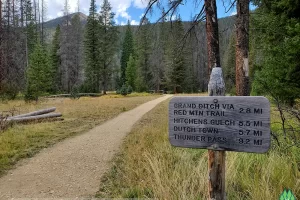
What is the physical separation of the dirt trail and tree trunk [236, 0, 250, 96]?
3.89 m

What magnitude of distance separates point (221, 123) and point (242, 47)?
5.21 m

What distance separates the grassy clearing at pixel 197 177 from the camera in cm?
318

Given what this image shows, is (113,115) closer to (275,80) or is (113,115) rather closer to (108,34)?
(275,80)

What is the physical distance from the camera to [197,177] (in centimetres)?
362

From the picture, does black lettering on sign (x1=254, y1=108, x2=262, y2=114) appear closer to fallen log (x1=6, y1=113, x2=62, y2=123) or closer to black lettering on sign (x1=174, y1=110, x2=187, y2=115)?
black lettering on sign (x1=174, y1=110, x2=187, y2=115)

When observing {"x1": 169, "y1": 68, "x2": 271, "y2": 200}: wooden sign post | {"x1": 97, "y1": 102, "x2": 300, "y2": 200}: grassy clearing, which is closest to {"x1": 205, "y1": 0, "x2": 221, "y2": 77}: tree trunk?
{"x1": 97, "y1": 102, "x2": 300, "y2": 200}: grassy clearing

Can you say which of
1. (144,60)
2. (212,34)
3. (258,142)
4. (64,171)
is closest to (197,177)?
(258,142)

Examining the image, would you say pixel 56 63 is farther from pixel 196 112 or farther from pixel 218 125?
pixel 218 125

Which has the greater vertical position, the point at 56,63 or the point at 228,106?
the point at 56,63

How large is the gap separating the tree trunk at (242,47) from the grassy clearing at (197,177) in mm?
2455

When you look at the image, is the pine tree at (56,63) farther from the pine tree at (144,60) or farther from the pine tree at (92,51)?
the pine tree at (144,60)

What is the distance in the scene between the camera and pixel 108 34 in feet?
149

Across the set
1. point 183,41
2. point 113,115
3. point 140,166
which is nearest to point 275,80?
point 183,41

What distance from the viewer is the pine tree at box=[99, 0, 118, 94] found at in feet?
146
